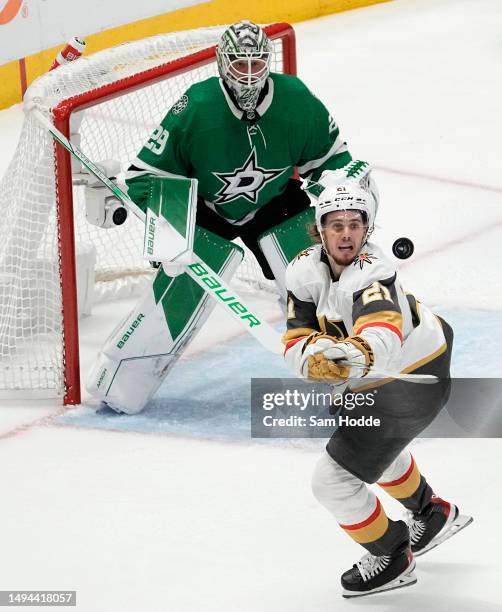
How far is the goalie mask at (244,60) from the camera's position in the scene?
3.62 m

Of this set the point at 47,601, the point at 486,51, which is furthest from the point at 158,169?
the point at 486,51

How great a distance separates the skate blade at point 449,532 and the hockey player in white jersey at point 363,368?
14cm

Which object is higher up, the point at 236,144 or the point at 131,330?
the point at 236,144

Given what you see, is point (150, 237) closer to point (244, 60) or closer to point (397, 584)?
point (244, 60)

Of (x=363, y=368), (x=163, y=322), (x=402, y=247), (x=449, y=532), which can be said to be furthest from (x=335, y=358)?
(x=163, y=322)

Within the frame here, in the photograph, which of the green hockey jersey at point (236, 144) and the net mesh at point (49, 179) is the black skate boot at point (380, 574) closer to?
the green hockey jersey at point (236, 144)

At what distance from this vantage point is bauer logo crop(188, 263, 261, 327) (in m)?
3.42

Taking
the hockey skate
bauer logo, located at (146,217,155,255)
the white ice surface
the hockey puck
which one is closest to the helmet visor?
bauer logo, located at (146,217,155,255)

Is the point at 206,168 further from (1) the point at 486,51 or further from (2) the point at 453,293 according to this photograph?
(1) the point at 486,51

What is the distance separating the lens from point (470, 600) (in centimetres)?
297

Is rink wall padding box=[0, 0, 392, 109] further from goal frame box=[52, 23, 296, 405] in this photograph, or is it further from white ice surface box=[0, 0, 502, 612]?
goal frame box=[52, 23, 296, 405]

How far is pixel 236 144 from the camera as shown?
12.3ft

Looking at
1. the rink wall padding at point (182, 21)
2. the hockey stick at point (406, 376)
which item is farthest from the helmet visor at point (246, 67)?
the rink wall padding at point (182, 21)

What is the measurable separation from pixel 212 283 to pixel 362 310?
91cm
